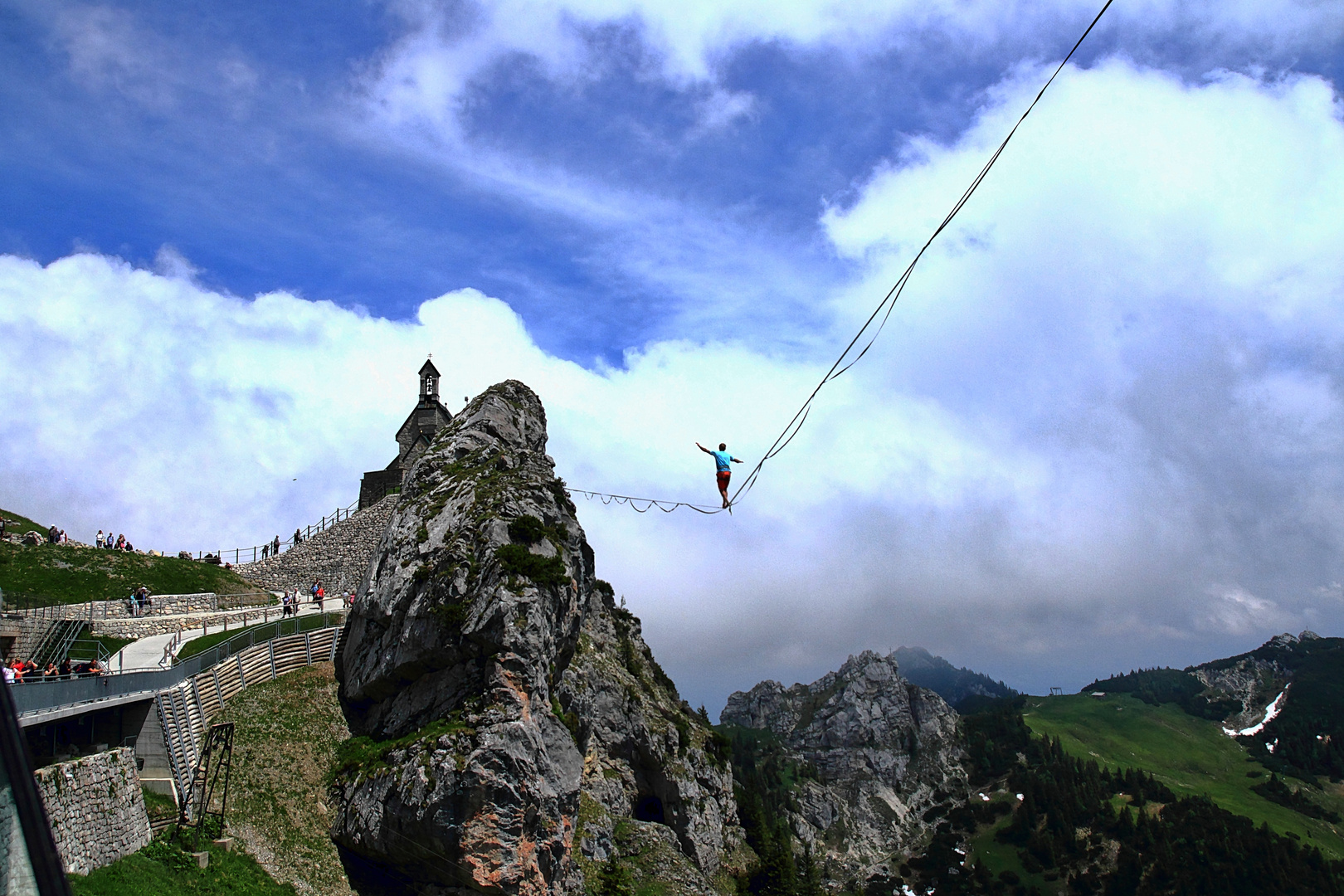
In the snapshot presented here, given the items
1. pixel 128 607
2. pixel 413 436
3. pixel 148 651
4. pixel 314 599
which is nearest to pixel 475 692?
pixel 148 651

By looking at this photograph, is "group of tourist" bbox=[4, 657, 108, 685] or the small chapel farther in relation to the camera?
the small chapel

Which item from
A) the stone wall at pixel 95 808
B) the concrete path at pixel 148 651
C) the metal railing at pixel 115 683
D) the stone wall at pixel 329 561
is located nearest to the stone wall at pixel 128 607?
the concrete path at pixel 148 651

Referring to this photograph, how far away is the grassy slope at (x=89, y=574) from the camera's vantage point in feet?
135

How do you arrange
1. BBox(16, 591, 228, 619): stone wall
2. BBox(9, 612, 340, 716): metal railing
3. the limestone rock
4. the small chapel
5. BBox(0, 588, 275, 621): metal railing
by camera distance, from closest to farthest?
BBox(9, 612, 340, 716): metal railing
BBox(0, 588, 275, 621): metal railing
BBox(16, 591, 228, 619): stone wall
the limestone rock
the small chapel

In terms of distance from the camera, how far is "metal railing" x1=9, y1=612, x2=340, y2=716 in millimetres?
21828

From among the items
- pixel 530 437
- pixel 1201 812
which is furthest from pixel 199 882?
pixel 1201 812

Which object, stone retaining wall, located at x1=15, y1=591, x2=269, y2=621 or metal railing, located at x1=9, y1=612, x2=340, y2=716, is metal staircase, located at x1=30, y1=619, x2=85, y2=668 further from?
metal railing, located at x1=9, y1=612, x2=340, y2=716

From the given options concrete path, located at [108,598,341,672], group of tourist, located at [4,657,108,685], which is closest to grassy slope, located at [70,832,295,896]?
group of tourist, located at [4,657,108,685]

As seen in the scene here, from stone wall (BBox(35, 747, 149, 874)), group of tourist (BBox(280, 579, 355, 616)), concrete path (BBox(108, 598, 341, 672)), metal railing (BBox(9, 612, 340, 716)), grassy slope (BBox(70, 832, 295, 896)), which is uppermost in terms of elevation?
group of tourist (BBox(280, 579, 355, 616))

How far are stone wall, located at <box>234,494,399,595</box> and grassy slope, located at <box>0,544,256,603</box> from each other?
23.8 ft

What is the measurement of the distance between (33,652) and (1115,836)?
683ft

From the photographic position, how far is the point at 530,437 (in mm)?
59156

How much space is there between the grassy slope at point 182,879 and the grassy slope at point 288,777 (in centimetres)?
133

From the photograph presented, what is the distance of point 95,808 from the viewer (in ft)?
76.8
